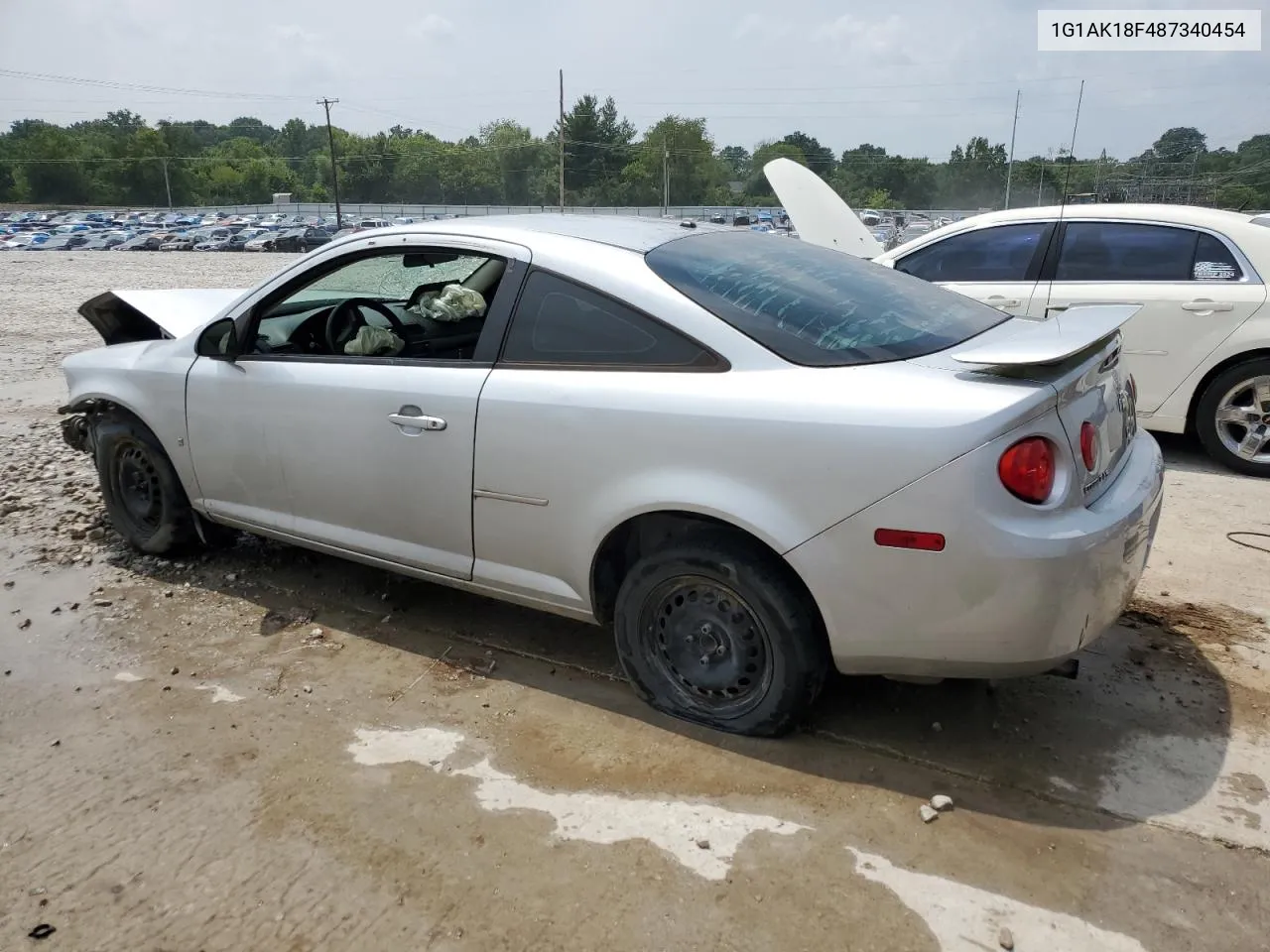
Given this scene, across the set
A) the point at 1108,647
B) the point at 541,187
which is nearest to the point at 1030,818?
the point at 1108,647

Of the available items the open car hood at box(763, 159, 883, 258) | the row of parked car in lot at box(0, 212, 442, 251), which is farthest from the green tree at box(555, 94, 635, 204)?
the open car hood at box(763, 159, 883, 258)

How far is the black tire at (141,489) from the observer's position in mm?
Result: 4418

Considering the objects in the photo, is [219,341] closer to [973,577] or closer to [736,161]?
[973,577]

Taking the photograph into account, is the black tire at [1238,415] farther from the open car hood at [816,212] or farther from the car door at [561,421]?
the car door at [561,421]

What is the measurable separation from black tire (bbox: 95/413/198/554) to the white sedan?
4.80 meters

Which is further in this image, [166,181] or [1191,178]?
[166,181]

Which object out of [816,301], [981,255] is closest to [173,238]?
[981,255]

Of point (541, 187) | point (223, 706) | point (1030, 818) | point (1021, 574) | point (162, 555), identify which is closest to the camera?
point (1021, 574)

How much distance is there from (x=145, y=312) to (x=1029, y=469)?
423cm

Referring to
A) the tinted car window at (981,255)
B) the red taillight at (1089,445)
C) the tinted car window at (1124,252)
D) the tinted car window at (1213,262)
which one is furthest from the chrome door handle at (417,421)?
the tinted car window at (1213,262)

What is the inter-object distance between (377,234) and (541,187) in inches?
3904

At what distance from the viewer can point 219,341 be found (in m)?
4.02

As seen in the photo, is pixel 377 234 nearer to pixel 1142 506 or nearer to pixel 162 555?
pixel 162 555

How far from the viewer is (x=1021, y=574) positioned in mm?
2443
